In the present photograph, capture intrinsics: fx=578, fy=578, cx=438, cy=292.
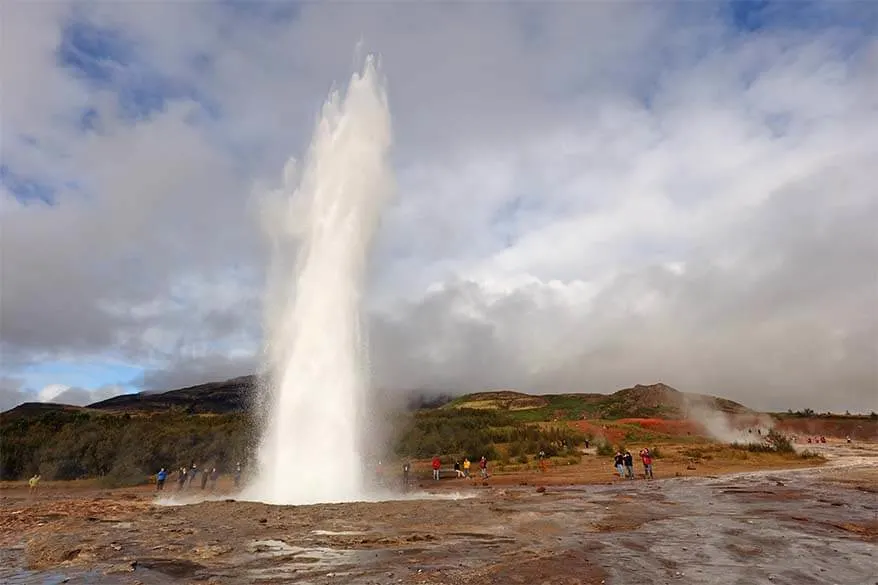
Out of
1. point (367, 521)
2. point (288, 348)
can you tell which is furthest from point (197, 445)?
point (367, 521)

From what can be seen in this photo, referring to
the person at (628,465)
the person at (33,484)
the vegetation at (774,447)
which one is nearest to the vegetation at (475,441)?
the person at (628,465)

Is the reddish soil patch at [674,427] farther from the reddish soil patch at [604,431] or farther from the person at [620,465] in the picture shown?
the person at [620,465]

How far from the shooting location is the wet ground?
8648mm

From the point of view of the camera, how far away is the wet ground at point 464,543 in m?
8.65

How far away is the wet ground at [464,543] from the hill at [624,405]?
79.5 metres

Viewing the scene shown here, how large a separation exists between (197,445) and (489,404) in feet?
361

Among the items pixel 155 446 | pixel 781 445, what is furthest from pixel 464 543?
pixel 781 445

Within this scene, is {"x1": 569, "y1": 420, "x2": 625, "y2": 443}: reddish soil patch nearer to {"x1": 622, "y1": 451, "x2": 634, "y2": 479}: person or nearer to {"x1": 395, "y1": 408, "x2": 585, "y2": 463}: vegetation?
{"x1": 395, "y1": 408, "x2": 585, "y2": 463}: vegetation

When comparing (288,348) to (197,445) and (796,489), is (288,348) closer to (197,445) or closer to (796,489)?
(796,489)

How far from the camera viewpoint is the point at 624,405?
4515 inches

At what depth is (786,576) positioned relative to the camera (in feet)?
27.3

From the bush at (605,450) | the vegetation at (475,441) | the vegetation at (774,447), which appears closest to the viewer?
the vegetation at (774,447)

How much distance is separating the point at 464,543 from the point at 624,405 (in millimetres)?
111181

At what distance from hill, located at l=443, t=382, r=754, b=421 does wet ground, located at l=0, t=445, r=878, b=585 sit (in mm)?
79517
